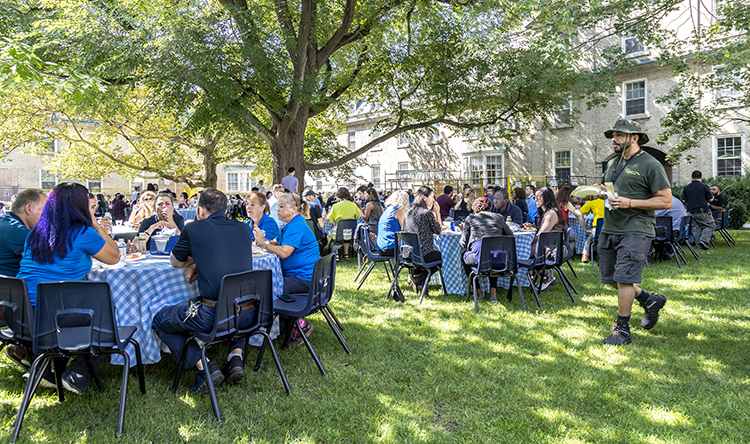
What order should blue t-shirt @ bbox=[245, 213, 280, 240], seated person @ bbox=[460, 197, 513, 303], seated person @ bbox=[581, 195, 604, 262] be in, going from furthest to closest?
1. seated person @ bbox=[581, 195, 604, 262]
2. seated person @ bbox=[460, 197, 513, 303]
3. blue t-shirt @ bbox=[245, 213, 280, 240]

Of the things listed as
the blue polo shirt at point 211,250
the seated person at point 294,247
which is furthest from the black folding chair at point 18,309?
the seated person at point 294,247

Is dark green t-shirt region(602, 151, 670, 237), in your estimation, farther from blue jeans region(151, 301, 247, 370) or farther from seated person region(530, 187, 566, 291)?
blue jeans region(151, 301, 247, 370)

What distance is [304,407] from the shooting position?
346cm

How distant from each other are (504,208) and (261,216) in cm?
436

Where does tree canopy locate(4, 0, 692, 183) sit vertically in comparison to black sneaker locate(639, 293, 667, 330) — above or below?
above

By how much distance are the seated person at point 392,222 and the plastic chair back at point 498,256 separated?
1664 mm

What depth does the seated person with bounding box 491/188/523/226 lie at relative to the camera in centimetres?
788

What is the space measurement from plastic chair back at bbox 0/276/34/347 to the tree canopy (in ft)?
15.7

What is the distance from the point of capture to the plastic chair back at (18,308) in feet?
10.2

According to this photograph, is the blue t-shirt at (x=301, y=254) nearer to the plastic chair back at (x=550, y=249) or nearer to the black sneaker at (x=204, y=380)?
the black sneaker at (x=204, y=380)

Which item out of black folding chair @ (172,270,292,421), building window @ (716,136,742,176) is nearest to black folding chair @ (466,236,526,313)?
black folding chair @ (172,270,292,421)

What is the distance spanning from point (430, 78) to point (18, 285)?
14.1 meters

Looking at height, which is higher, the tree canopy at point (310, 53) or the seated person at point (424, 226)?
the tree canopy at point (310, 53)

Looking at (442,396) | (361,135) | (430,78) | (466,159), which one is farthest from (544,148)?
(442,396)
